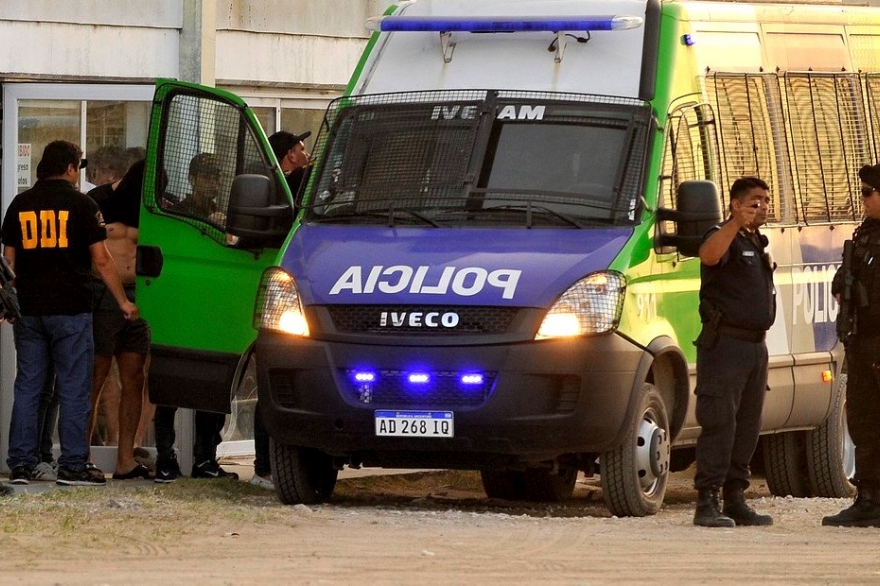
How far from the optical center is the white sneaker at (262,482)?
1288 cm

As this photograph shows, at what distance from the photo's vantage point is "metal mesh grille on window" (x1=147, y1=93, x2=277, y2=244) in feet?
39.8

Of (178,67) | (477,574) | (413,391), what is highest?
(178,67)

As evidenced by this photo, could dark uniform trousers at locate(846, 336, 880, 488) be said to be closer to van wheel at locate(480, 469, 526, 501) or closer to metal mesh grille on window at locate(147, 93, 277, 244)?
van wheel at locate(480, 469, 526, 501)

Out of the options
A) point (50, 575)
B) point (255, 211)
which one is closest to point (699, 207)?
point (255, 211)

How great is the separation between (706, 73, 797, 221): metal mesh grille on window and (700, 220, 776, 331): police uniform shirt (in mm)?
1448

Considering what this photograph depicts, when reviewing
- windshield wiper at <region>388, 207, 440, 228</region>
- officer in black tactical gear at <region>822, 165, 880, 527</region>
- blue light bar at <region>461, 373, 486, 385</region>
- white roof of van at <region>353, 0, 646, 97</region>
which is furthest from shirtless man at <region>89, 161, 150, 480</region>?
officer in black tactical gear at <region>822, 165, 880, 527</region>

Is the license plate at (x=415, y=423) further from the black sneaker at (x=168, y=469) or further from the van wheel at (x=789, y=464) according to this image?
the van wheel at (x=789, y=464)

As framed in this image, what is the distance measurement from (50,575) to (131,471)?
4738 millimetres

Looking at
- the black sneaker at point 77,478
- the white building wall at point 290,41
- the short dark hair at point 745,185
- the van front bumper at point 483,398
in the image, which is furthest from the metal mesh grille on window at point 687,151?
the white building wall at point 290,41

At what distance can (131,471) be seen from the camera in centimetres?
1338

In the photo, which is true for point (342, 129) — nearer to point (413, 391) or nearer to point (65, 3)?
point (413, 391)

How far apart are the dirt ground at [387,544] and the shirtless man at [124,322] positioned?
3.18ft

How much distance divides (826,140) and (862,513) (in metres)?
2.74

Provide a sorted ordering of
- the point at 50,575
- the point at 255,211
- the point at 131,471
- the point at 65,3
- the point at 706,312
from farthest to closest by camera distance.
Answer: the point at 65,3
the point at 131,471
the point at 255,211
the point at 706,312
the point at 50,575
